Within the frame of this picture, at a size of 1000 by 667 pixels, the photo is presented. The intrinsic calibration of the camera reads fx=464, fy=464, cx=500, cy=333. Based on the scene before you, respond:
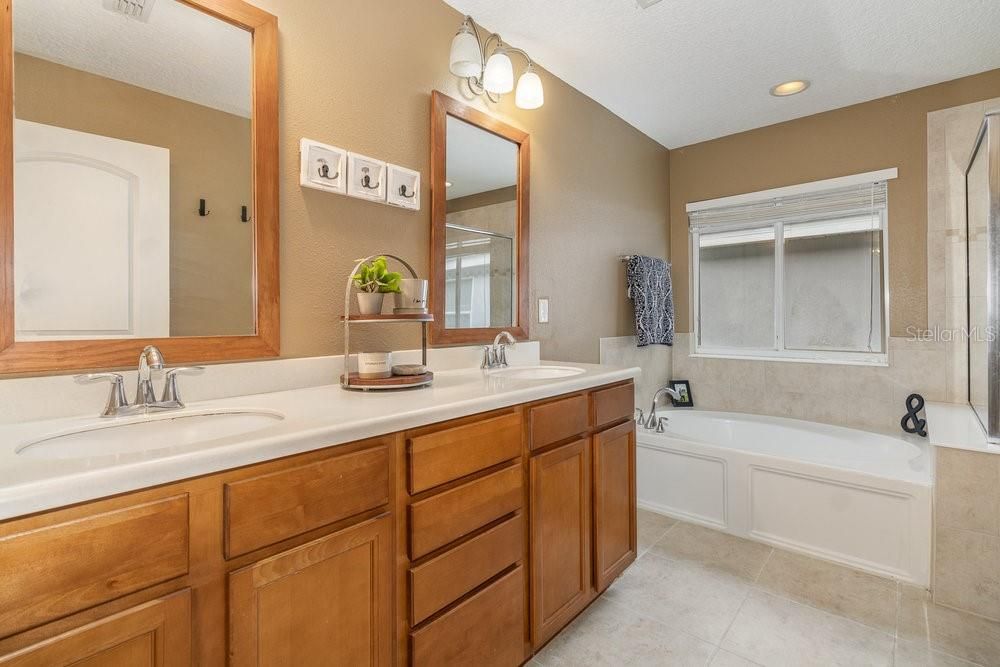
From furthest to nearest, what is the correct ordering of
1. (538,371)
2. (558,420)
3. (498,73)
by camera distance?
(538,371), (498,73), (558,420)

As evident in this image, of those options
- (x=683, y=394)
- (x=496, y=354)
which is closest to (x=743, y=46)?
(x=496, y=354)

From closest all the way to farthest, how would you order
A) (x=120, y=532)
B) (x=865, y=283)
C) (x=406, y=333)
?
(x=120, y=532) → (x=406, y=333) → (x=865, y=283)

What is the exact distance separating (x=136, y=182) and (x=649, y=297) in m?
2.69

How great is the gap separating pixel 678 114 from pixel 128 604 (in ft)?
11.1

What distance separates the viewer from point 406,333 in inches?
67.9

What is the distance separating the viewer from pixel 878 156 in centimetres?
280


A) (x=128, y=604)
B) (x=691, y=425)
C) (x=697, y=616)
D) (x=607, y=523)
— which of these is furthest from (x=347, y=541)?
(x=691, y=425)

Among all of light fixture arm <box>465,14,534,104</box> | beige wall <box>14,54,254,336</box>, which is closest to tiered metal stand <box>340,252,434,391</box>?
beige wall <box>14,54,254,336</box>

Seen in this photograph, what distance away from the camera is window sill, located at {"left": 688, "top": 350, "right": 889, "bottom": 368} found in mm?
2854

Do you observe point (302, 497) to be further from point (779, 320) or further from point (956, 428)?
point (779, 320)

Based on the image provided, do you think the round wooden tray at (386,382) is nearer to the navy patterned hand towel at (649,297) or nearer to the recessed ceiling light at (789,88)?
the navy patterned hand towel at (649,297)

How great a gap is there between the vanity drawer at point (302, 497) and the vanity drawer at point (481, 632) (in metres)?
0.38

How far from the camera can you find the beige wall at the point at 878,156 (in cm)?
266

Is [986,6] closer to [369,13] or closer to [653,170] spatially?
[653,170]
